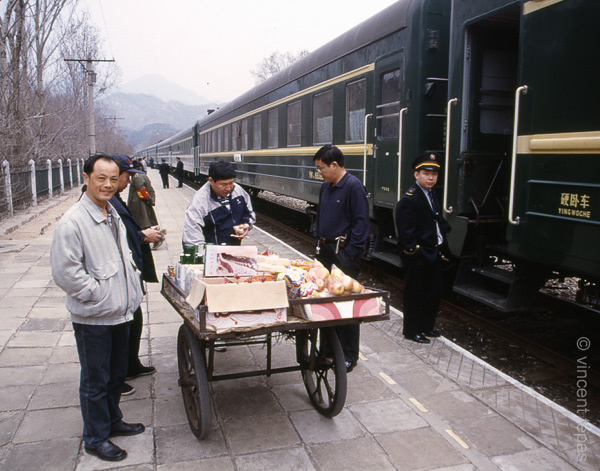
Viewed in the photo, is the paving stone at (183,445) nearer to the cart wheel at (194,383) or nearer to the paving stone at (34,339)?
the cart wheel at (194,383)

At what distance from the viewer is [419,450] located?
320 centimetres

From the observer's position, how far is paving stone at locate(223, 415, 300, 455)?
3.24 m

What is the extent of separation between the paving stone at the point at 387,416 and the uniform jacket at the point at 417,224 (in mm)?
1598

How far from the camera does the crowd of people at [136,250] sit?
9.97 feet

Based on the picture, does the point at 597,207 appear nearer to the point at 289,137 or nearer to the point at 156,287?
the point at 156,287

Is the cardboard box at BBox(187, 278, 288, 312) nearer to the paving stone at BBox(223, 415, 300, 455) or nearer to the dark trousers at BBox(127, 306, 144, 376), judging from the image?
the paving stone at BBox(223, 415, 300, 455)

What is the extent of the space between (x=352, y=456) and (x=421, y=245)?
2.38m

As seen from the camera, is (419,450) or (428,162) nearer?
(419,450)

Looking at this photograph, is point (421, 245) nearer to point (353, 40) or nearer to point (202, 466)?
A: point (202, 466)

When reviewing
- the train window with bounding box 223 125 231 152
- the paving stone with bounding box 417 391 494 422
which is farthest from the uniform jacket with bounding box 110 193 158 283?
the train window with bounding box 223 125 231 152

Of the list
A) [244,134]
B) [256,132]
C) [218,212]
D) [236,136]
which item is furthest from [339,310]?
[236,136]

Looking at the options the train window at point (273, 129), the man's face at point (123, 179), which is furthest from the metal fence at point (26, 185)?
the man's face at point (123, 179)

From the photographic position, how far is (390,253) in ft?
24.9

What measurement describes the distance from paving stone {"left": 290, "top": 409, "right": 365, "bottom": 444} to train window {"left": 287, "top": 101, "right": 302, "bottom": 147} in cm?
792
